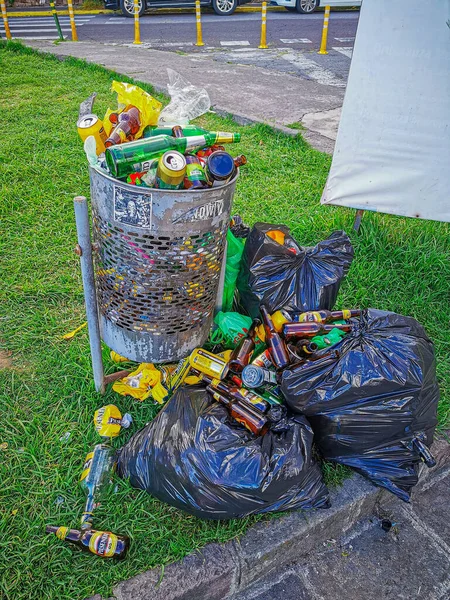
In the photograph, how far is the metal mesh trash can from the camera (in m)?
1.72

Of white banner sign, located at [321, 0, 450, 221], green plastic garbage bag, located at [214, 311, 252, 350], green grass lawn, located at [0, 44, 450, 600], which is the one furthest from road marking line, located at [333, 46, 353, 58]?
green plastic garbage bag, located at [214, 311, 252, 350]

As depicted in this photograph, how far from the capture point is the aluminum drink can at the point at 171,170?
5.49 feet

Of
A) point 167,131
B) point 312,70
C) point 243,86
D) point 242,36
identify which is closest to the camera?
point 167,131

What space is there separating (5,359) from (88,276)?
879 millimetres

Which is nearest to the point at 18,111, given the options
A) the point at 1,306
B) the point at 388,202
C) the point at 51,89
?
the point at 51,89

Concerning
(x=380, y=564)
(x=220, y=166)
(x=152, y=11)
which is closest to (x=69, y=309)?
(x=220, y=166)

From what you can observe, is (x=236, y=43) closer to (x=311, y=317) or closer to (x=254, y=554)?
(x=311, y=317)

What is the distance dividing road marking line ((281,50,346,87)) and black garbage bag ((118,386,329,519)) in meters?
6.94

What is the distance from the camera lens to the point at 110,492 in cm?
192

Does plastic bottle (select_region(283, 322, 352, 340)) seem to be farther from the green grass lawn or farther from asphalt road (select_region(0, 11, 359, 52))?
asphalt road (select_region(0, 11, 359, 52))

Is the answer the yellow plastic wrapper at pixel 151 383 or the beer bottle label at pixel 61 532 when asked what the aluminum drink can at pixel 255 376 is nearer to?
the yellow plastic wrapper at pixel 151 383

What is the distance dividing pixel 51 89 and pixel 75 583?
6.39m

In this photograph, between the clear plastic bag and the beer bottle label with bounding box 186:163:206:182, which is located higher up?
the clear plastic bag

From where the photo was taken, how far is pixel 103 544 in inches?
67.5
